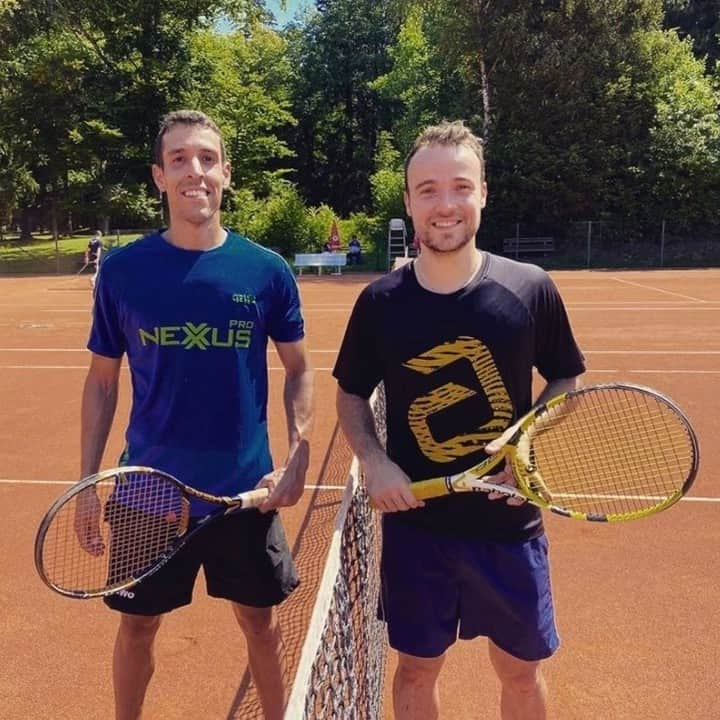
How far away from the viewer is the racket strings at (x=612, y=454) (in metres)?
2.55

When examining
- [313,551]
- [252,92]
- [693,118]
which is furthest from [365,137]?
[313,551]

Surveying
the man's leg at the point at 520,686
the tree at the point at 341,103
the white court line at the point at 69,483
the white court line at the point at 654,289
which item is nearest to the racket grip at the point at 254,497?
the man's leg at the point at 520,686

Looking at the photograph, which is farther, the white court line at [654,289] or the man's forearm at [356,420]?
the white court line at [654,289]

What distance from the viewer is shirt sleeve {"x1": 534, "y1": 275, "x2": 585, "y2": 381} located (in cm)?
233

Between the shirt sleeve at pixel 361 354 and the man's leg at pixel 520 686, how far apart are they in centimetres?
94

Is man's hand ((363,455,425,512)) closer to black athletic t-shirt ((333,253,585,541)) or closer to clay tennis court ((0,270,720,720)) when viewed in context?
black athletic t-shirt ((333,253,585,541))

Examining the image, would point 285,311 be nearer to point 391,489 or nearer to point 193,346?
point 193,346

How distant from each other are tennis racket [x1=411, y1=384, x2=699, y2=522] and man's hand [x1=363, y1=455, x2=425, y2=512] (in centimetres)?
3

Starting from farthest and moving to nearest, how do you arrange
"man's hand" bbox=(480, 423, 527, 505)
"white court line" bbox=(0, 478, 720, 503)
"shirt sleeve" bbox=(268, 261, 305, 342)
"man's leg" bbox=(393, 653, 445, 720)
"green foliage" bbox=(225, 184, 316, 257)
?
1. "green foliage" bbox=(225, 184, 316, 257)
2. "white court line" bbox=(0, 478, 720, 503)
3. "shirt sleeve" bbox=(268, 261, 305, 342)
4. "man's leg" bbox=(393, 653, 445, 720)
5. "man's hand" bbox=(480, 423, 527, 505)

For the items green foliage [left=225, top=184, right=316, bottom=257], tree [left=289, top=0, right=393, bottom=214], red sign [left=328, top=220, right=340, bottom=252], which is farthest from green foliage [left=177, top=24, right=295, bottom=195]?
tree [left=289, top=0, right=393, bottom=214]

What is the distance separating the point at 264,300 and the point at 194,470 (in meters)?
0.63

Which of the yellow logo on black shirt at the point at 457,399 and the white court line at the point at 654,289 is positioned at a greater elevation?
the yellow logo on black shirt at the point at 457,399

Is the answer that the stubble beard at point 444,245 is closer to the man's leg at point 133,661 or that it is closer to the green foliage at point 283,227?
the man's leg at point 133,661

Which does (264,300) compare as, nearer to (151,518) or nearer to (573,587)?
(151,518)
